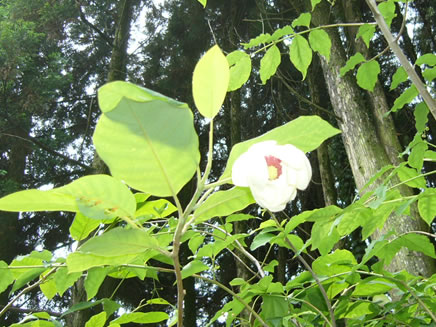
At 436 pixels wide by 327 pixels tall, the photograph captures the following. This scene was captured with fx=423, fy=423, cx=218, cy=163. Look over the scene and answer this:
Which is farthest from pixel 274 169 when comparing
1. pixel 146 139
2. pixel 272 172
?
pixel 146 139

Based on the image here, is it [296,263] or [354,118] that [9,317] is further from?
[354,118]

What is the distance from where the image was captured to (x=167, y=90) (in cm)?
670

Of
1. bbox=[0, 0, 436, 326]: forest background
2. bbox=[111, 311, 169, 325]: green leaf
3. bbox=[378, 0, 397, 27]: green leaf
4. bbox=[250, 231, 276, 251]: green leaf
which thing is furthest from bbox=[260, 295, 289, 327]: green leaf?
bbox=[0, 0, 436, 326]: forest background

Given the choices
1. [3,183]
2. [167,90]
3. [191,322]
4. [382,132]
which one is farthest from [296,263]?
[3,183]

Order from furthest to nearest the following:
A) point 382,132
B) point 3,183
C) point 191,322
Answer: point 191,322 < point 3,183 < point 382,132

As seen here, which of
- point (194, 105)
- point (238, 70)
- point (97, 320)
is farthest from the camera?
point (194, 105)

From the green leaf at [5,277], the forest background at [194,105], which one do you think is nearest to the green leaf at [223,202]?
the green leaf at [5,277]

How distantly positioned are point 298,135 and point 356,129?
2.91 metres

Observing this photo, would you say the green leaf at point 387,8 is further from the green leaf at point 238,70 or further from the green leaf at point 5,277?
the green leaf at point 5,277

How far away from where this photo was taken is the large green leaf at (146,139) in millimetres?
312

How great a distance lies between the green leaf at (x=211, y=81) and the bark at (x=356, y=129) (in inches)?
91.3

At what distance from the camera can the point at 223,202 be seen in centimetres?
41

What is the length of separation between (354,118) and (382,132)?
0.74 feet

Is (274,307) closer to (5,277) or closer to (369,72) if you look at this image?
(5,277)
